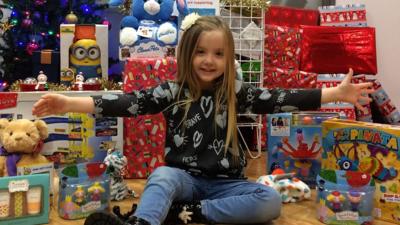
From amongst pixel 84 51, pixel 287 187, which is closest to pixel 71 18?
pixel 84 51

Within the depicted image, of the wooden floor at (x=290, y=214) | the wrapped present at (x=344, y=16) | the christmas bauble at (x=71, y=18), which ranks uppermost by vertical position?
the wrapped present at (x=344, y=16)

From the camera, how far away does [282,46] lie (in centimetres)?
277

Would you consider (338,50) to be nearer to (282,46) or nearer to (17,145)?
(282,46)

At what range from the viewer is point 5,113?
72.2 inches

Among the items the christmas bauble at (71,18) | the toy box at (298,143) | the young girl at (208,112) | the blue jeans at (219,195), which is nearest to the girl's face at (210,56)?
the young girl at (208,112)

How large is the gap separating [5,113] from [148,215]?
90 centimetres

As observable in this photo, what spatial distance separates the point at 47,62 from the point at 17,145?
1.21m

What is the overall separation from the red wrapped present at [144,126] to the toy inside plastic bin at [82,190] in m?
0.49

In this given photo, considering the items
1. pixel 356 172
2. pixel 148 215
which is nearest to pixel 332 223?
pixel 356 172

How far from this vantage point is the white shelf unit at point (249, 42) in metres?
2.63

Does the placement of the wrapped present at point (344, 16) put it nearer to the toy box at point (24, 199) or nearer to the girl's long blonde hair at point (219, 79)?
the girl's long blonde hair at point (219, 79)

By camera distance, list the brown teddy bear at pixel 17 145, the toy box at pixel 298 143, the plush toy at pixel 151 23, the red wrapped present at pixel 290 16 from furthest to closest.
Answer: the red wrapped present at pixel 290 16, the plush toy at pixel 151 23, the toy box at pixel 298 143, the brown teddy bear at pixel 17 145

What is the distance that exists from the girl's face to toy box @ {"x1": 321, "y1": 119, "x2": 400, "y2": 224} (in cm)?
48

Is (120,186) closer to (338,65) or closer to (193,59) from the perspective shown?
(193,59)
